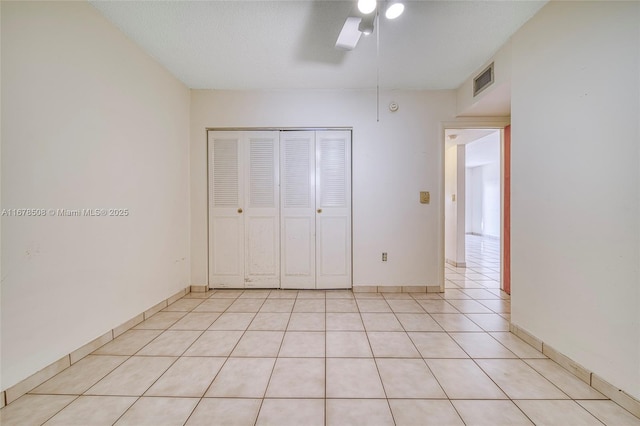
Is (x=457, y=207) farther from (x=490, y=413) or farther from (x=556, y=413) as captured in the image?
(x=490, y=413)

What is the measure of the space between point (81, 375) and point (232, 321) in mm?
1072

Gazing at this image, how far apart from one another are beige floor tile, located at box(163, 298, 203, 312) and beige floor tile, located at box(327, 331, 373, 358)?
1.67m

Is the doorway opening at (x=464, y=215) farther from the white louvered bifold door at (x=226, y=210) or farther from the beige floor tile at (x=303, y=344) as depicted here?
the white louvered bifold door at (x=226, y=210)

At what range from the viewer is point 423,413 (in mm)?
1289

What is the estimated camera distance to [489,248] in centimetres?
666

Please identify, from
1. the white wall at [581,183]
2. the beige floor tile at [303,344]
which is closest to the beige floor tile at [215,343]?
the beige floor tile at [303,344]

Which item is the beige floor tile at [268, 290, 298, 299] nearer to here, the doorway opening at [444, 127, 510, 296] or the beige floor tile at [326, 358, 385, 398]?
the beige floor tile at [326, 358, 385, 398]

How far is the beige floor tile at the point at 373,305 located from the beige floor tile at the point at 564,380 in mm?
1253

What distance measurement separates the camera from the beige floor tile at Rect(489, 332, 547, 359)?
6.07ft

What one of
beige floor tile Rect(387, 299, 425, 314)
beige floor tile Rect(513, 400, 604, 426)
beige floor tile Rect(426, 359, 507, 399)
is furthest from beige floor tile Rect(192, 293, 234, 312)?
beige floor tile Rect(513, 400, 604, 426)

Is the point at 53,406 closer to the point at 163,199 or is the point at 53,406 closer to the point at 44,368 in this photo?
the point at 44,368

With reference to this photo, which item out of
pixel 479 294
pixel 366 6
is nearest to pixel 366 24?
pixel 366 6

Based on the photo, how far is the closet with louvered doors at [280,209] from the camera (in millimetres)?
3262

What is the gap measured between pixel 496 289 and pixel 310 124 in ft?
11.2
